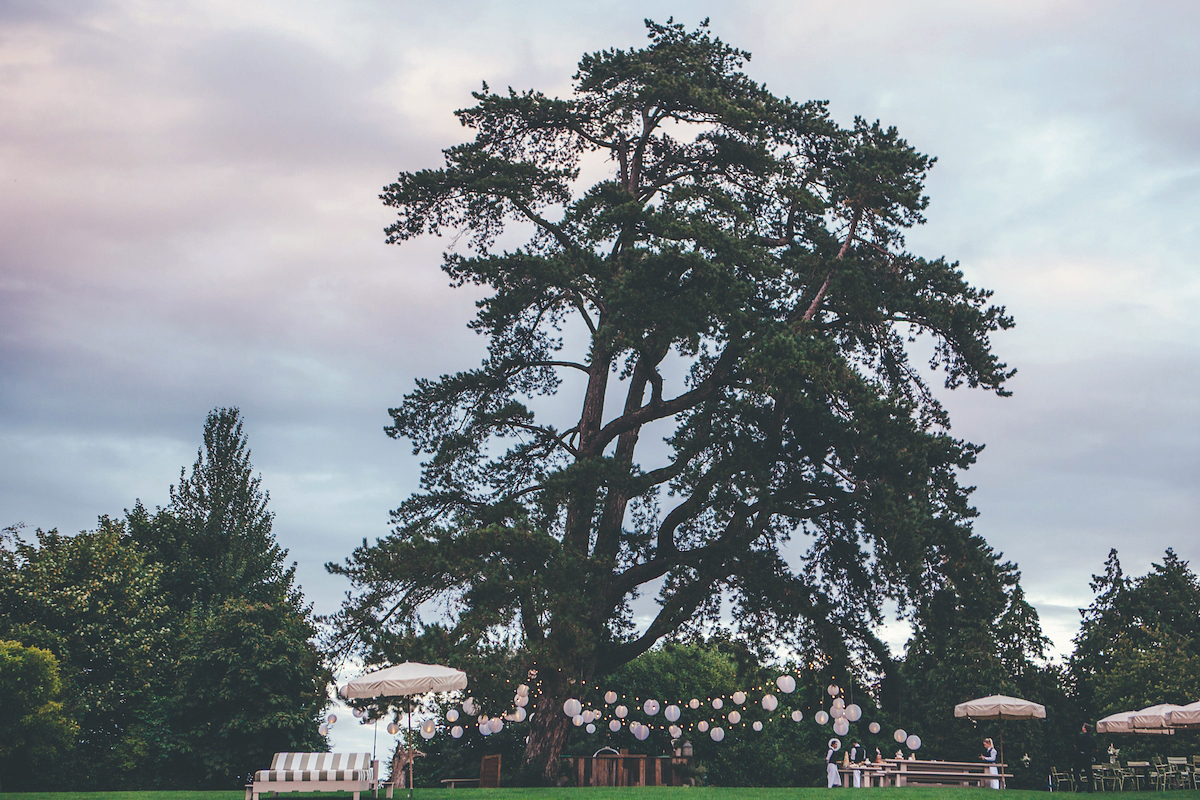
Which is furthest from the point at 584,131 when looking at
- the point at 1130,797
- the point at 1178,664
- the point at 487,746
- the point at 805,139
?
the point at 1178,664

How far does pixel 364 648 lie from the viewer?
68.6ft

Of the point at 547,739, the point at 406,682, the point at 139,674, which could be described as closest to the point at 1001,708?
the point at 547,739

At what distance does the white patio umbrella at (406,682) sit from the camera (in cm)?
1661

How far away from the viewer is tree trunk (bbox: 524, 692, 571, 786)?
2145cm

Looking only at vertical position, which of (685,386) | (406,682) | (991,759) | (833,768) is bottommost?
(833,768)

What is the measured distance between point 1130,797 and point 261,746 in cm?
2450

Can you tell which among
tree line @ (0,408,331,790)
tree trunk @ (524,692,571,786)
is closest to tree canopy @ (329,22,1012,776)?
tree trunk @ (524,692,571,786)

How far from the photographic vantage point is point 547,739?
2175 cm

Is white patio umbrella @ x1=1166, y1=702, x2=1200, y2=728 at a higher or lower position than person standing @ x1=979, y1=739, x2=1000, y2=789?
higher

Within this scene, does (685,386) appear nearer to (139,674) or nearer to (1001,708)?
(1001,708)

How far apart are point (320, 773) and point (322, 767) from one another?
94 mm

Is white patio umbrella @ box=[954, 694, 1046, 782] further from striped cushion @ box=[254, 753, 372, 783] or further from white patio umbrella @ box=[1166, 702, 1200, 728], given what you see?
striped cushion @ box=[254, 753, 372, 783]

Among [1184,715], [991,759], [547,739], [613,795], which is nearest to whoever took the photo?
[613,795]

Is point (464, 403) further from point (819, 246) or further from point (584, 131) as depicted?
point (819, 246)
